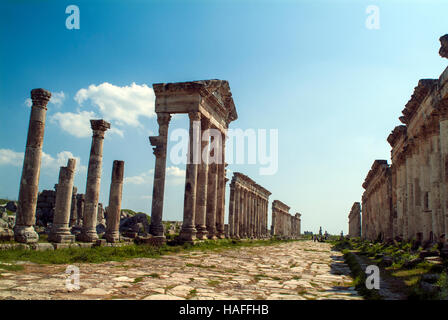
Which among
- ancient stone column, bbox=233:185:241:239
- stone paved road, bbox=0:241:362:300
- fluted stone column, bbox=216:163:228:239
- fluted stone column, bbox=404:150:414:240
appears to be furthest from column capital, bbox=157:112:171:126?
ancient stone column, bbox=233:185:241:239

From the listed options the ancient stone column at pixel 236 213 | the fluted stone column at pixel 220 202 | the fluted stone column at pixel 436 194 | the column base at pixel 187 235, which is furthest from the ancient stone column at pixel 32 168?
the ancient stone column at pixel 236 213

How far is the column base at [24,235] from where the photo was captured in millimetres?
12789

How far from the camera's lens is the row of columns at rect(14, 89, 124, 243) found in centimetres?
1342

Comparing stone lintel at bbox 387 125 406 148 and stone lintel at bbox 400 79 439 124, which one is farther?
stone lintel at bbox 387 125 406 148

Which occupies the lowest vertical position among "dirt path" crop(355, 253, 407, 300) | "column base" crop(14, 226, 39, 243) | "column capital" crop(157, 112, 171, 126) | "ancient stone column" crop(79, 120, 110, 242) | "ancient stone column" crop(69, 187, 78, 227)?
"dirt path" crop(355, 253, 407, 300)

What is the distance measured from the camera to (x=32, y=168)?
44.9 ft

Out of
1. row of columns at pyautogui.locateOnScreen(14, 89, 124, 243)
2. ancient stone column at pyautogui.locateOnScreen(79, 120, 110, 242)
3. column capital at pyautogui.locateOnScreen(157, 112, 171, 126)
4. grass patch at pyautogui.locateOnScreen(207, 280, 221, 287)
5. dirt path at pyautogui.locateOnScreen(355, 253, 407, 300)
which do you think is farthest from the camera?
column capital at pyautogui.locateOnScreen(157, 112, 171, 126)

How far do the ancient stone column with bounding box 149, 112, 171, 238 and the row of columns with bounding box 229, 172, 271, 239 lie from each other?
37.9ft

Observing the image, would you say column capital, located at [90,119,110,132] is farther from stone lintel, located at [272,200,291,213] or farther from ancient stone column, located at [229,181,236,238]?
stone lintel, located at [272,200,291,213]

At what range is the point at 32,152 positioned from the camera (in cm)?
1370

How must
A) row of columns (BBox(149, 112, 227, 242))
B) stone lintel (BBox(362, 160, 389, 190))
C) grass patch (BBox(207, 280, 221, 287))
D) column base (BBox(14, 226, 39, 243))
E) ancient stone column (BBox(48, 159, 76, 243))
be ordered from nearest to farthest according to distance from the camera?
grass patch (BBox(207, 280, 221, 287)) → column base (BBox(14, 226, 39, 243)) → ancient stone column (BBox(48, 159, 76, 243)) → row of columns (BBox(149, 112, 227, 242)) → stone lintel (BBox(362, 160, 389, 190))
